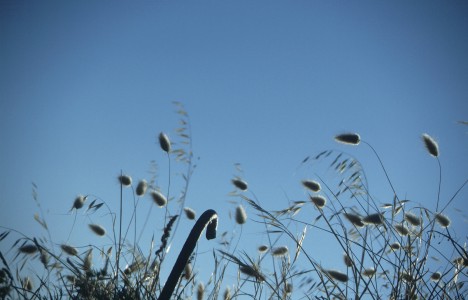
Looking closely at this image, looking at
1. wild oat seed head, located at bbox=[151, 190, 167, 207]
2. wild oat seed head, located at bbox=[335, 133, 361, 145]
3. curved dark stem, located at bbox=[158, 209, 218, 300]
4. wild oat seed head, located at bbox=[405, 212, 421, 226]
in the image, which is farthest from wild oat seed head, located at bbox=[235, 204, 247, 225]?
curved dark stem, located at bbox=[158, 209, 218, 300]

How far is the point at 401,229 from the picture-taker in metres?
1.98

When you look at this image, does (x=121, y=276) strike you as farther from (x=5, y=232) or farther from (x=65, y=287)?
(x=5, y=232)

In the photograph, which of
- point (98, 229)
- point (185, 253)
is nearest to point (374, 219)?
point (185, 253)

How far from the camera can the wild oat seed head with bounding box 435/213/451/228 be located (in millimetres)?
1970

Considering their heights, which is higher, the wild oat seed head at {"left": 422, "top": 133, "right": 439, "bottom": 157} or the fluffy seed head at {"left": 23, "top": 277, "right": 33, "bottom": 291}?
the wild oat seed head at {"left": 422, "top": 133, "right": 439, "bottom": 157}

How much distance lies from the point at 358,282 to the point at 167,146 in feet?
4.97

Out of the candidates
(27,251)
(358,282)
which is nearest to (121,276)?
(27,251)

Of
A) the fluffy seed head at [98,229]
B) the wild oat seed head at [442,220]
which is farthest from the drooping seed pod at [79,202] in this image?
the wild oat seed head at [442,220]

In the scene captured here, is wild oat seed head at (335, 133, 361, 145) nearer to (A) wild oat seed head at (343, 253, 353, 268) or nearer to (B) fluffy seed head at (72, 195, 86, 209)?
(A) wild oat seed head at (343, 253, 353, 268)

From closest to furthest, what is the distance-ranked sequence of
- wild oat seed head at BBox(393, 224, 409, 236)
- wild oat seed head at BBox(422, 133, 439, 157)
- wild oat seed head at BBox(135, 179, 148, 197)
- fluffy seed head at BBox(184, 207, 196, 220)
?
wild oat seed head at BBox(393, 224, 409, 236) < wild oat seed head at BBox(422, 133, 439, 157) < fluffy seed head at BBox(184, 207, 196, 220) < wild oat seed head at BBox(135, 179, 148, 197)

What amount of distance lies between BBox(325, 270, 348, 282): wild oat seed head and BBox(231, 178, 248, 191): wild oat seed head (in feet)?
3.04

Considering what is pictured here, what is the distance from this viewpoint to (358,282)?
169cm

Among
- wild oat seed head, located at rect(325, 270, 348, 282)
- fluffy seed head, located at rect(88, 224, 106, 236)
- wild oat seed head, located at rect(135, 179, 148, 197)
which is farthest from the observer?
wild oat seed head, located at rect(135, 179, 148, 197)

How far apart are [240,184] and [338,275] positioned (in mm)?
1014
